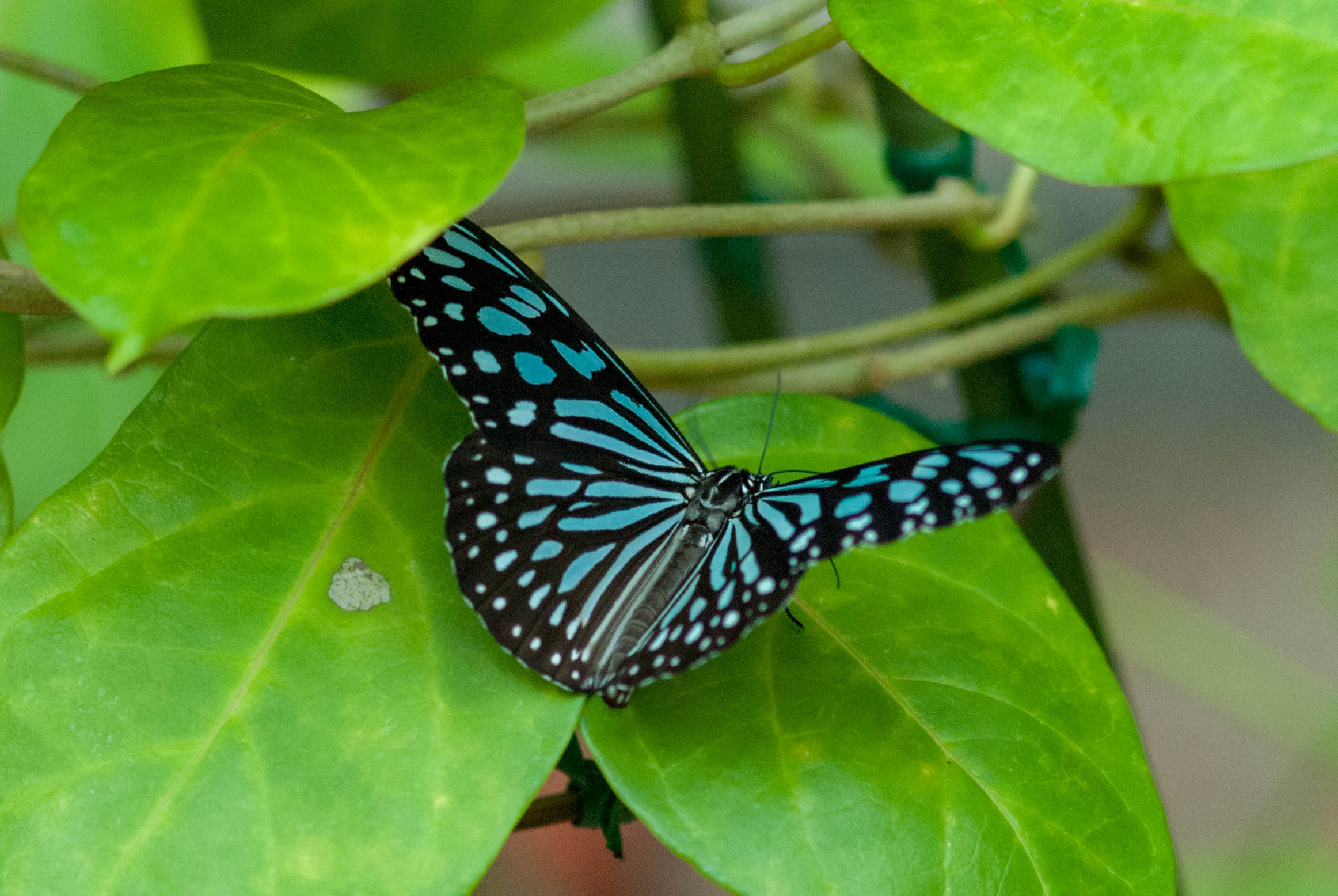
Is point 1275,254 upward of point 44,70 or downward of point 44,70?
downward

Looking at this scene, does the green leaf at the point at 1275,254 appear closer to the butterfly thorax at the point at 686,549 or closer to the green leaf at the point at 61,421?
the butterfly thorax at the point at 686,549

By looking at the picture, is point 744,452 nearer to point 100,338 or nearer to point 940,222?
point 940,222

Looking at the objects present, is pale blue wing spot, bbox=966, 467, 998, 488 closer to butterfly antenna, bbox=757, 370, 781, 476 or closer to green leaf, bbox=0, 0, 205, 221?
butterfly antenna, bbox=757, 370, 781, 476

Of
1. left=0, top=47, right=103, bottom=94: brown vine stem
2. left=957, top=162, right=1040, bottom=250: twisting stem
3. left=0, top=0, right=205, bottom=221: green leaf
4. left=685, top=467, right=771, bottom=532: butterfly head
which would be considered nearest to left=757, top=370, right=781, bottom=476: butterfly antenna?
left=685, top=467, right=771, bottom=532: butterfly head

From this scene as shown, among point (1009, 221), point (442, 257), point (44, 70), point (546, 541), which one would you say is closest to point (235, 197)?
point (442, 257)

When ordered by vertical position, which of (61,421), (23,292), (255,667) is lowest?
(61,421)

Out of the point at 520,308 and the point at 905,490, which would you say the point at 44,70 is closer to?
the point at 520,308

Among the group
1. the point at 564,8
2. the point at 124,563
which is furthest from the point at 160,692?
the point at 564,8
